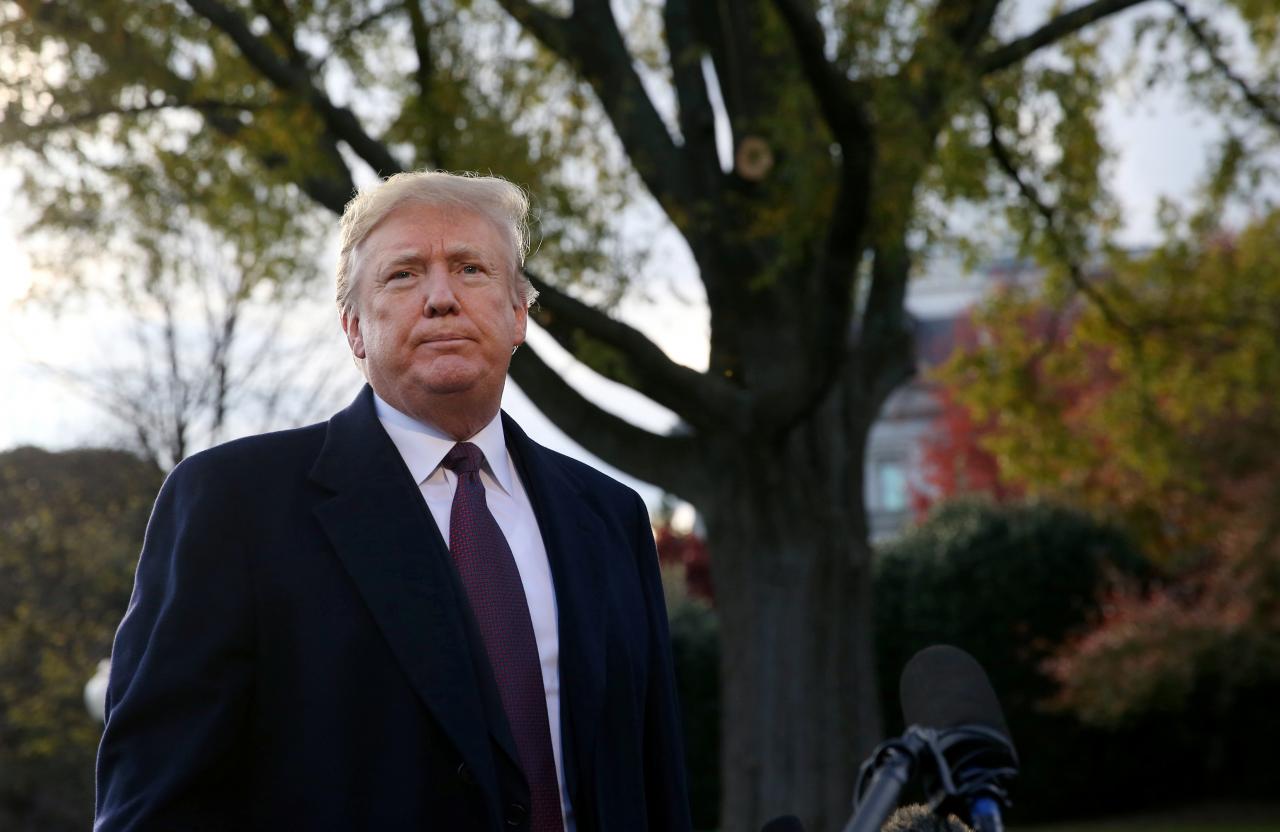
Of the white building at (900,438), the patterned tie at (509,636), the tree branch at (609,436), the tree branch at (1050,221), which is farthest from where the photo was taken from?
the white building at (900,438)

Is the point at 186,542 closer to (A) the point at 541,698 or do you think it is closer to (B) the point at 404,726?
(B) the point at 404,726

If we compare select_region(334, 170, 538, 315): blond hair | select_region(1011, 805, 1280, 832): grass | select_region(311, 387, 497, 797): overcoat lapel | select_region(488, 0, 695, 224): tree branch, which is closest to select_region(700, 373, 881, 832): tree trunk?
select_region(488, 0, 695, 224): tree branch

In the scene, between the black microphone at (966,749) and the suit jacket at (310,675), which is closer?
the black microphone at (966,749)

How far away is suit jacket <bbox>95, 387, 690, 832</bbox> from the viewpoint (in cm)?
242

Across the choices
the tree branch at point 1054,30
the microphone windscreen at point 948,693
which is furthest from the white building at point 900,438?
the microphone windscreen at point 948,693

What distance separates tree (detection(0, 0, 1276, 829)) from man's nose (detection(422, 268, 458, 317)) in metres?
6.01

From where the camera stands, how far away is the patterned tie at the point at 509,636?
2.60m

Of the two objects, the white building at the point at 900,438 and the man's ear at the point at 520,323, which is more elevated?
the white building at the point at 900,438

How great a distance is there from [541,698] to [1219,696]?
62.0 ft

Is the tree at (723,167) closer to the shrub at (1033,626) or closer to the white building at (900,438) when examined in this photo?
the shrub at (1033,626)

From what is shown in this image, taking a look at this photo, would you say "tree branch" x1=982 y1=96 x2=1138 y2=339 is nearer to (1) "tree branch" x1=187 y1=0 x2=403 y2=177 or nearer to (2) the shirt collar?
(1) "tree branch" x1=187 y1=0 x2=403 y2=177

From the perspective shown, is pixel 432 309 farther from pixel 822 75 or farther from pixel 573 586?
pixel 822 75

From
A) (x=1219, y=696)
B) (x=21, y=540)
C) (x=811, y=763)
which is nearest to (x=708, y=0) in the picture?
(x=811, y=763)

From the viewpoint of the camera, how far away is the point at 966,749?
177 cm
